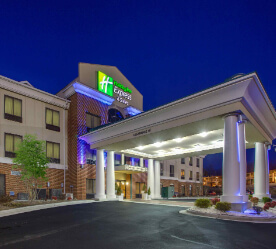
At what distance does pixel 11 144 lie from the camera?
26203 millimetres

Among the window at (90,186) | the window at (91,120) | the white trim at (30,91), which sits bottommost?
the window at (90,186)

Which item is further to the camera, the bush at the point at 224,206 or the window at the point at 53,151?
the window at the point at 53,151

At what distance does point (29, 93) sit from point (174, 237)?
77.9 ft

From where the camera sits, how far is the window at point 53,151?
1167 inches

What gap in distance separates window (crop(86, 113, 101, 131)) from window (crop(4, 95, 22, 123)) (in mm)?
8203

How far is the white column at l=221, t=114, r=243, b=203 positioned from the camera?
15797 mm

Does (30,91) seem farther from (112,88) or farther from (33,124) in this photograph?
(112,88)

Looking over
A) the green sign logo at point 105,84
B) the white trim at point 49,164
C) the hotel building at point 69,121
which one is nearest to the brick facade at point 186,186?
the hotel building at point 69,121

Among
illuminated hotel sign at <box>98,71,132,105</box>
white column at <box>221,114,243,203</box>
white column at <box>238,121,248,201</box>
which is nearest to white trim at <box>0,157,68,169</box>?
illuminated hotel sign at <box>98,71,132,105</box>

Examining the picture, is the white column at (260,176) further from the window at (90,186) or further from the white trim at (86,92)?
the white trim at (86,92)

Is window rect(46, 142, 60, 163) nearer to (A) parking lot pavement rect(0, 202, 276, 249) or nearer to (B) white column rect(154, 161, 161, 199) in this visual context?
(B) white column rect(154, 161, 161, 199)

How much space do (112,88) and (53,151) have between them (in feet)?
39.9

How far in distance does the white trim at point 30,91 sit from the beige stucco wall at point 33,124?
36 cm

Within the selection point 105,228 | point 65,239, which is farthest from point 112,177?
point 65,239
